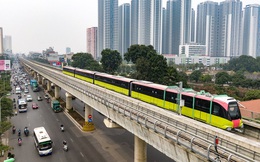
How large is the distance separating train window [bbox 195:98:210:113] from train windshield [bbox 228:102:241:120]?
1982mm

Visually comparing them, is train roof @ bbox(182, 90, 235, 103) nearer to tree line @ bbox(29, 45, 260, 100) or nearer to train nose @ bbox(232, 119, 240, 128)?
train nose @ bbox(232, 119, 240, 128)

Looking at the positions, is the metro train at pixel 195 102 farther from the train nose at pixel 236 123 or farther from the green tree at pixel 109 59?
the green tree at pixel 109 59

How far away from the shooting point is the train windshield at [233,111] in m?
17.0

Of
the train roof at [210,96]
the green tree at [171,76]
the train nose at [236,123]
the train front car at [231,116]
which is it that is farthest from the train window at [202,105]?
the green tree at [171,76]

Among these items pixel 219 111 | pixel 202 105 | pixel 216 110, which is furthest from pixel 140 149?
pixel 219 111

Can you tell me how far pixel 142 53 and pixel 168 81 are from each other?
15.3 metres

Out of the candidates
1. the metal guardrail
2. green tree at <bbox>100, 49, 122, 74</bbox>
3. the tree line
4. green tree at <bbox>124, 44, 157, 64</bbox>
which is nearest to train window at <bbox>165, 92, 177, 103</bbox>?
the metal guardrail

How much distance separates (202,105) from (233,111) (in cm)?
289

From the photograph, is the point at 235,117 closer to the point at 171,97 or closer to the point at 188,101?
the point at 188,101

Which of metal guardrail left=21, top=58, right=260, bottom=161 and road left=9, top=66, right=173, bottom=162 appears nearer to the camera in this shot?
metal guardrail left=21, top=58, right=260, bottom=161

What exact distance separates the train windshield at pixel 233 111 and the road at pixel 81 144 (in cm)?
1132

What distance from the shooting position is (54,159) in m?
26.0

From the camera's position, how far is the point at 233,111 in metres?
17.2

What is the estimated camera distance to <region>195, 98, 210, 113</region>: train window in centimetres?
1902
